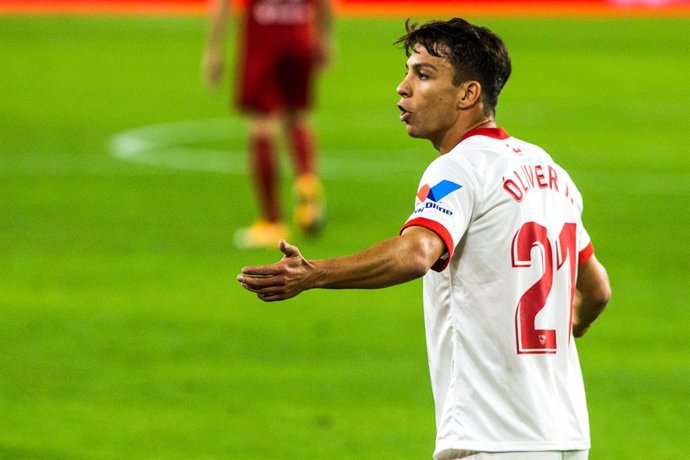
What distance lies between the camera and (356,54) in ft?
90.3

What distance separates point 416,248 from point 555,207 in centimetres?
54

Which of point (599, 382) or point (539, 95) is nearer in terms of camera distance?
point (599, 382)

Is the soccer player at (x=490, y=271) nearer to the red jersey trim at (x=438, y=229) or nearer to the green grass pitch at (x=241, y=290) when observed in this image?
the red jersey trim at (x=438, y=229)

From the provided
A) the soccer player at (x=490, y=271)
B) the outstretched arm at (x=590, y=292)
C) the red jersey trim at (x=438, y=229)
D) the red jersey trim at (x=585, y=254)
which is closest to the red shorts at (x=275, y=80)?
the outstretched arm at (x=590, y=292)

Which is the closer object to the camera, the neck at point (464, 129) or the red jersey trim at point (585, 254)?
the neck at point (464, 129)

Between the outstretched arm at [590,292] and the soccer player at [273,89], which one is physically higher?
the soccer player at [273,89]

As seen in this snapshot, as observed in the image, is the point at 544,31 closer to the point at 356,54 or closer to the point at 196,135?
the point at 356,54

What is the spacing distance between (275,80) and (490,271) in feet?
27.0

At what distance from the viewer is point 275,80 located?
1233cm

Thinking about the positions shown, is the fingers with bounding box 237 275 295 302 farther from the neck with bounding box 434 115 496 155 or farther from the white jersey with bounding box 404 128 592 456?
the neck with bounding box 434 115 496 155

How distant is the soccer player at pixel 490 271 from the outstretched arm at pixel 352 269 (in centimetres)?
14

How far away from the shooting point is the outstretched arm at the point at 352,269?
384 centimetres

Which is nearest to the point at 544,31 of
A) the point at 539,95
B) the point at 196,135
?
the point at 539,95

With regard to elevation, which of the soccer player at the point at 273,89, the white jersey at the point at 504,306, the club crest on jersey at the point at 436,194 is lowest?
the white jersey at the point at 504,306
